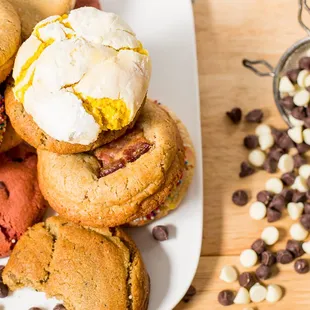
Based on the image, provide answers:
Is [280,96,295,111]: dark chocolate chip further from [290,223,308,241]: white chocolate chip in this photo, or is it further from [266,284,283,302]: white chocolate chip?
[266,284,283,302]: white chocolate chip

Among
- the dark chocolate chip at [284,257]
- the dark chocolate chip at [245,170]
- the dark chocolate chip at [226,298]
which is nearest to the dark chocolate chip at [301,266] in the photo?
the dark chocolate chip at [284,257]

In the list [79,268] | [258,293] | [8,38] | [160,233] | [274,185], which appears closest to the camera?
[8,38]

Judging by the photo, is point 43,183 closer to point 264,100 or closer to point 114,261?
point 114,261

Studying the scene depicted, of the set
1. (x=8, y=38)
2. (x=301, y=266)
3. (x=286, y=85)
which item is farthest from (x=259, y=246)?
(x=8, y=38)

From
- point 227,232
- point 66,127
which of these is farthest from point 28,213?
point 227,232

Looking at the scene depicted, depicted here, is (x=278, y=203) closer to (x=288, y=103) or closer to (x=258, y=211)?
(x=258, y=211)

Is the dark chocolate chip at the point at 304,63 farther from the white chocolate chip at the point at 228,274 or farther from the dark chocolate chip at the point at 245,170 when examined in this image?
the white chocolate chip at the point at 228,274
